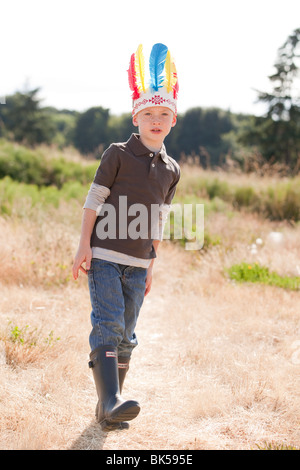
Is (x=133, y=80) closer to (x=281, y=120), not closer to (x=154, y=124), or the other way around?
(x=154, y=124)

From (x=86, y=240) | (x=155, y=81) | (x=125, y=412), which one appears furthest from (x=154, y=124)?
(x=125, y=412)

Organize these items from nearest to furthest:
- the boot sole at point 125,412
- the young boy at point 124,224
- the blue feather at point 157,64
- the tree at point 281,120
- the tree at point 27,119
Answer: the boot sole at point 125,412
the young boy at point 124,224
the blue feather at point 157,64
the tree at point 281,120
the tree at point 27,119

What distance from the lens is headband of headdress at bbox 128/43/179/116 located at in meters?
2.52

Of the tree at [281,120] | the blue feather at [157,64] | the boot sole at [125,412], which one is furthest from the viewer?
the tree at [281,120]

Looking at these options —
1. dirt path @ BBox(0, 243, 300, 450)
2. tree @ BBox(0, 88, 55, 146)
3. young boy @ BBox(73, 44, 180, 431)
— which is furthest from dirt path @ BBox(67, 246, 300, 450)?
tree @ BBox(0, 88, 55, 146)

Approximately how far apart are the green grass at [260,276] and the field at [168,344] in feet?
0.08

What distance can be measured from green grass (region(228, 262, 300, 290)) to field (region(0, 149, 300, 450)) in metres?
0.02

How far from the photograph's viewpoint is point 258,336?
12.4 feet

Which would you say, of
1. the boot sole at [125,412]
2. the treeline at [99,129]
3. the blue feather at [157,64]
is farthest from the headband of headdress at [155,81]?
the treeline at [99,129]

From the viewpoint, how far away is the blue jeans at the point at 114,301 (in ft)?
7.57

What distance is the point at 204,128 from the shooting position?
36.3 m

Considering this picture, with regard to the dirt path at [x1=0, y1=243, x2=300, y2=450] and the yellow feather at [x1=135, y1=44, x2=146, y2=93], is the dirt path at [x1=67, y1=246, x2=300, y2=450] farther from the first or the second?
the yellow feather at [x1=135, y1=44, x2=146, y2=93]

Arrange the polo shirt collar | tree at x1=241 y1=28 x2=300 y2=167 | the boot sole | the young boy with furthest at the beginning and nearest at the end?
1. tree at x1=241 y1=28 x2=300 y2=167
2. the polo shirt collar
3. the young boy
4. the boot sole

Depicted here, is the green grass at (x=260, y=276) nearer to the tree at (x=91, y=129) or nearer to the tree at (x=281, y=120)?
the tree at (x=281, y=120)
